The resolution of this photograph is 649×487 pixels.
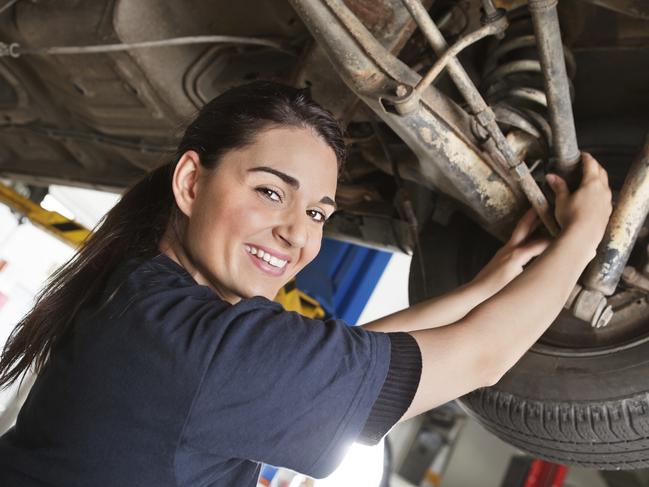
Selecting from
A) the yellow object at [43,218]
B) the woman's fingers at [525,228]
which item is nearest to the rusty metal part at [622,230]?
the woman's fingers at [525,228]

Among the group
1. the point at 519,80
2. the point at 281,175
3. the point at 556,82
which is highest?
the point at 519,80

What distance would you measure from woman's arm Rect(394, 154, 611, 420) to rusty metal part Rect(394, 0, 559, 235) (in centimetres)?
3

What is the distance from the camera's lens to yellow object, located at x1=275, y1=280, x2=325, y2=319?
83.6 inches

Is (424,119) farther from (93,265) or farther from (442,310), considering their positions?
(93,265)

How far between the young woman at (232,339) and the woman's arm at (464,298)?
100 mm

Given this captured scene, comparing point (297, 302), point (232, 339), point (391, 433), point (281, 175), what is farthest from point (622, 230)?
point (391, 433)

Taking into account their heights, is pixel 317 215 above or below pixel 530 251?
below

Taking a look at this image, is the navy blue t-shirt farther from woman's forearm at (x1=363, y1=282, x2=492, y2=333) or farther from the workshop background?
the workshop background

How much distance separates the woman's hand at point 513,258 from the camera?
3.17 feet

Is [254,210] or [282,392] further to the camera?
[254,210]

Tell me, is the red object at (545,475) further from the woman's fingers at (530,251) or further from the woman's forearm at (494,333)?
the woman's forearm at (494,333)

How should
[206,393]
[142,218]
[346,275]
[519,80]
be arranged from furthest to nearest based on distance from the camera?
1. [346,275]
2. [519,80]
3. [142,218]
4. [206,393]

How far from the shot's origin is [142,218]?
3.10 feet

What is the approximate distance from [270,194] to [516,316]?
0.35 metres
